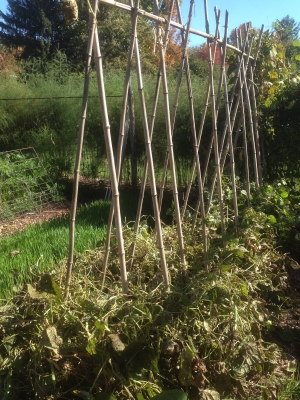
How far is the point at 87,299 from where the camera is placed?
→ 2287mm

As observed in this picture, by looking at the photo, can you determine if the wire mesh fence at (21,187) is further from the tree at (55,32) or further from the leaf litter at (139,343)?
the tree at (55,32)

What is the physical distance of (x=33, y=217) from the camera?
6.94m

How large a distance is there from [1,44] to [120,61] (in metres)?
12.2

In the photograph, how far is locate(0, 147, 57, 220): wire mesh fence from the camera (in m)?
6.93

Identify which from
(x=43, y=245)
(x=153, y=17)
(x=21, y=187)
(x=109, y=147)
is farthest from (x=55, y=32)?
(x=109, y=147)

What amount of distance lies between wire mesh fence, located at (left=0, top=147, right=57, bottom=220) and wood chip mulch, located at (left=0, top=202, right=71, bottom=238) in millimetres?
73

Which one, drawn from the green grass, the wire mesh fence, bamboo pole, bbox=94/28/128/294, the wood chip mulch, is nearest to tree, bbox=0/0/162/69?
the wire mesh fence

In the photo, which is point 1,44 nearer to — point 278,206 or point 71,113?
point 71,113

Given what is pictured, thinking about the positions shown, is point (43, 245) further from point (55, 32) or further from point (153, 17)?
point (55, 32)

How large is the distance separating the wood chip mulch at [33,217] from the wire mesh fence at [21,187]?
0.07 meters

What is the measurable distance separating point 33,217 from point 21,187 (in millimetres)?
632

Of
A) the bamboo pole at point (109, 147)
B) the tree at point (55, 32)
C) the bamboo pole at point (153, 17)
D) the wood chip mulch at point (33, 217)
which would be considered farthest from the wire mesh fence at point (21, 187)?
the tree at point (55, 32)

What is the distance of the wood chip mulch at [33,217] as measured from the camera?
6.23 meters

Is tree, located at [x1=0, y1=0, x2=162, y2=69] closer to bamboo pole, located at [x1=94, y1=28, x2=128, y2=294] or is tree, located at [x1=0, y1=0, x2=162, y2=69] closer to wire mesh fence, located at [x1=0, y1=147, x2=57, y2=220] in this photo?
wire mesh fence, located at [x1=0, y1=147, x2=57, y2=220]
